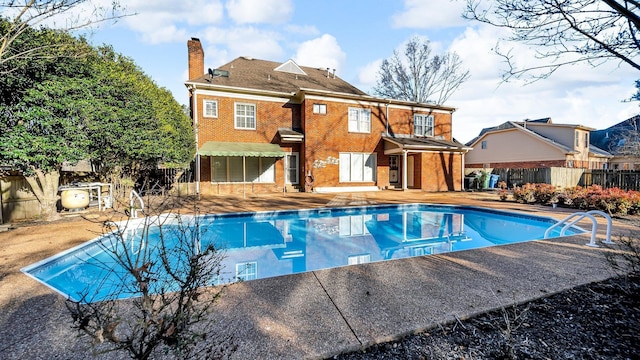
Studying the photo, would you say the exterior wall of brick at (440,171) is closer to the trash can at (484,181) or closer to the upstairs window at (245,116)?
the trash can at (484,181)

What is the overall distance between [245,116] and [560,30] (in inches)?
607

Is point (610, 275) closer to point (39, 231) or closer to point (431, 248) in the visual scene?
point (431, 248)

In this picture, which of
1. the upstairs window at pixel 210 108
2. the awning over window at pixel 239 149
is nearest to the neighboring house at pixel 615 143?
the awning over window at pixel 239 149

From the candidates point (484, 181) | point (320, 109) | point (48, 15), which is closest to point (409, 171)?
point (484, 181)

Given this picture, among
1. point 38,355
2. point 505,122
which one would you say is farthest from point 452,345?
point 505,122

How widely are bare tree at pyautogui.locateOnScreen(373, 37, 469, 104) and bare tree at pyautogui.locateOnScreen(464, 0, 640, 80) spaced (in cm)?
2657

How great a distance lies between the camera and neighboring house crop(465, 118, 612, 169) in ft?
87.5

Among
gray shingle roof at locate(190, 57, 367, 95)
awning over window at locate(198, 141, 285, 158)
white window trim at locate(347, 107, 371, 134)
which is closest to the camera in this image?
awning over window at locate(198, 141, 285, 158)

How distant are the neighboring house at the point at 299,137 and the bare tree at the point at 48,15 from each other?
8220 mm

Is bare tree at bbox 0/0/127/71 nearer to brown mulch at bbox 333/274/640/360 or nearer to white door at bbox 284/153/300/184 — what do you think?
brown mulch at bbox 333/274/640/360

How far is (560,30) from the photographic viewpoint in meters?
3.92

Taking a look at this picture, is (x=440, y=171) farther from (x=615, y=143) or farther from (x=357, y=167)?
(x=615, y=143)

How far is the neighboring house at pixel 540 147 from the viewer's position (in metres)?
26.7

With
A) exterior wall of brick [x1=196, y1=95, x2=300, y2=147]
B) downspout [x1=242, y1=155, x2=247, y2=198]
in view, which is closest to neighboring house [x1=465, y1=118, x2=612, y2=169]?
exterior wall of brick [x1=196, y1=95, x2=300, y2=147]
